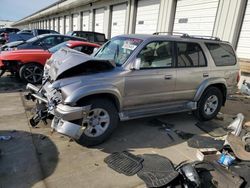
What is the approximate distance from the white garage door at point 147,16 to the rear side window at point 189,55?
819 centimetres

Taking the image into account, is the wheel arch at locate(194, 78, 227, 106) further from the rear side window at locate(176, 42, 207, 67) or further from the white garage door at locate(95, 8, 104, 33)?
the white garage door at locate(95, 8, 104, 33)

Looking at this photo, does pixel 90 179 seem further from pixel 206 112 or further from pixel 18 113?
pixel 206 112

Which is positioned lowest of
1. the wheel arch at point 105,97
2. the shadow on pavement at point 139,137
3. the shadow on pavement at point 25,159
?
the shadow on pavement at point 139,137

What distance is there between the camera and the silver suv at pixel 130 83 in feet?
12.1

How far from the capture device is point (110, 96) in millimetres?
4031

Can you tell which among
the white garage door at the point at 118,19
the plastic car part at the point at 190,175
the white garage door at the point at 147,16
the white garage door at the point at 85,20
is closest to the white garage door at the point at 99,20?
the white garage door at the point at 118,19

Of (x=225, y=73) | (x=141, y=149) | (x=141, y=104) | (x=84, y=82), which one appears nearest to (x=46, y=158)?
(x=84, y=82)

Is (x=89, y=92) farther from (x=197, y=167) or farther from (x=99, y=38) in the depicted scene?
(x=99, y=38)

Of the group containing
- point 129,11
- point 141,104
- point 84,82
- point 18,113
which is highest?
point 129,11

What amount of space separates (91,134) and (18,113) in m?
2.29

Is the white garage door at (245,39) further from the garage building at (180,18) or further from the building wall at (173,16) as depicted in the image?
the building wall at (173,16)

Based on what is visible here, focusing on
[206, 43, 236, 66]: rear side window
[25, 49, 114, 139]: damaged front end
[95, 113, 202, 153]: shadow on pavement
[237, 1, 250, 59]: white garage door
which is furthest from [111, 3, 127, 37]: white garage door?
[25, 49, 114, 139]: damaged front end

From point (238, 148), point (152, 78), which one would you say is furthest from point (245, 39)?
point (238, 148)

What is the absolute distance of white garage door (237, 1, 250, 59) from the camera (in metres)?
8.66
